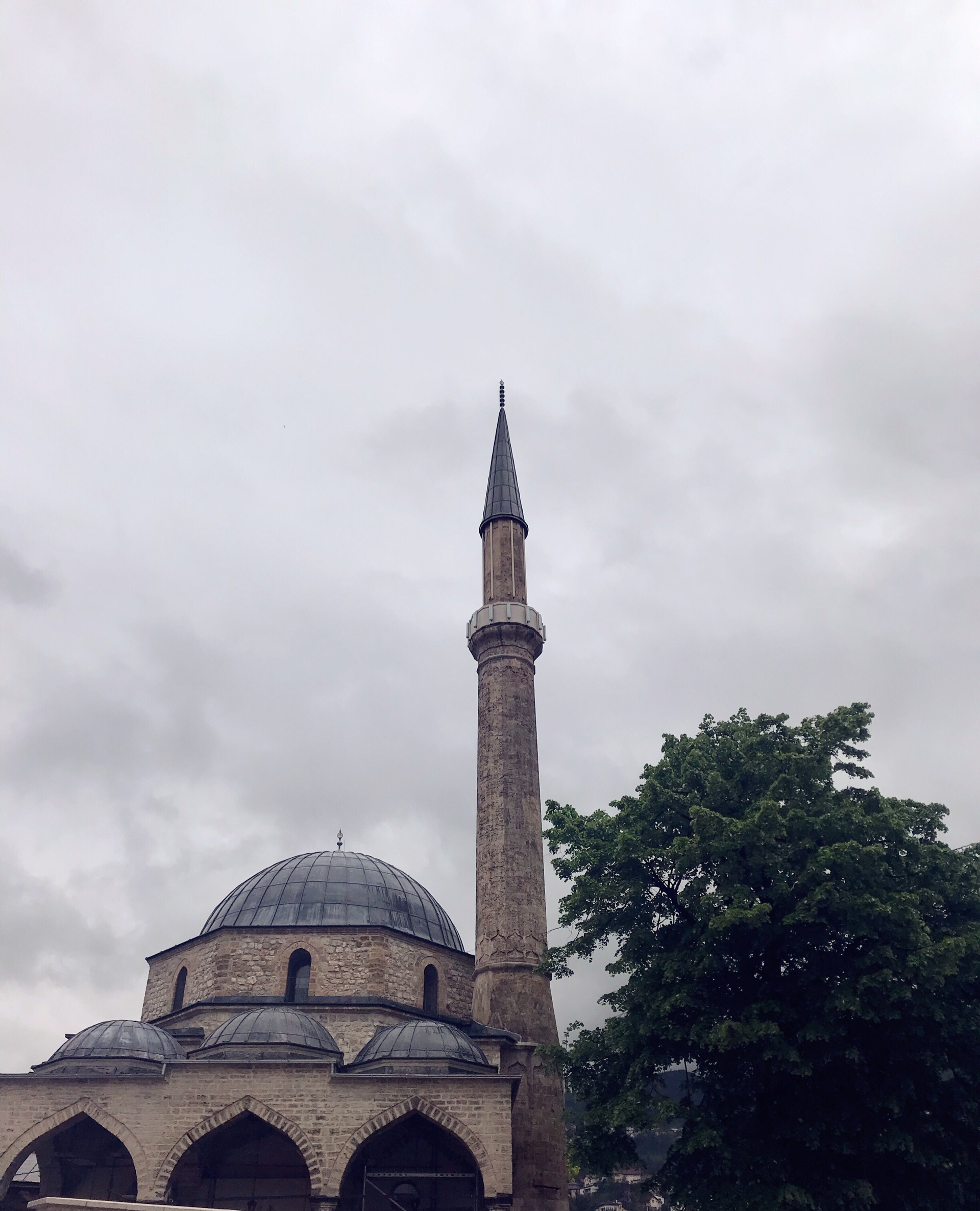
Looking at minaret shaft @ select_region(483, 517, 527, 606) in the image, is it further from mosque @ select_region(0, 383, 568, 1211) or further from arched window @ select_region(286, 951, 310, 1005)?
arched window @ select_region(286, 951, 310, 1005)

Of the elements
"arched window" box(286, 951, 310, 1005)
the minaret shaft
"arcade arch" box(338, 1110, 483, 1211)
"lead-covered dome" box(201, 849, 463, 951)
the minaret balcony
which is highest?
the minaret shaft

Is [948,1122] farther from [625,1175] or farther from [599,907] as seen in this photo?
[625,1175]

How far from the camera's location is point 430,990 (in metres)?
22.7

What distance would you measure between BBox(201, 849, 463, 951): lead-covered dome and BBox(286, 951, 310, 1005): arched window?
754mm

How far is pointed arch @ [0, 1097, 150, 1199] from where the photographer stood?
1662 cm

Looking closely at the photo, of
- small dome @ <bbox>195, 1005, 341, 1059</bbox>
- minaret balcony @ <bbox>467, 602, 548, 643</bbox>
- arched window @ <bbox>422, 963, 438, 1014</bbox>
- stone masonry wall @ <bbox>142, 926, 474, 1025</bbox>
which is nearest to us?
small dome @ <bbox>195, 1005, 341, 1059</bbox>

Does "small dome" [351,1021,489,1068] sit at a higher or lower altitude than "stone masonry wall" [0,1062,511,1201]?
higher

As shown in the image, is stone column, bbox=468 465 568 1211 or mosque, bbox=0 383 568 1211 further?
stone column, bbox=468 465 568 1211

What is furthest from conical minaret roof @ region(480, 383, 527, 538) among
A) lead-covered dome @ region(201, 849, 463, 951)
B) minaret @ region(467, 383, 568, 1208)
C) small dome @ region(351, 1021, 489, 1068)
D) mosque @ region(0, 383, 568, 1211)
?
small dome @ region(351, 1021, 489, 1068)

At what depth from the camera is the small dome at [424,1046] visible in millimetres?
17625

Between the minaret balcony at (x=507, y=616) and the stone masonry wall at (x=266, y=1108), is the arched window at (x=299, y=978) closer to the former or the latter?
the stone masonry wall at (x=266, y=1108)

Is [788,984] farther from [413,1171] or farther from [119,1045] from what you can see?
[119,1045]

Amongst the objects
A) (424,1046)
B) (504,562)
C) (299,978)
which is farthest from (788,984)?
(504,562)

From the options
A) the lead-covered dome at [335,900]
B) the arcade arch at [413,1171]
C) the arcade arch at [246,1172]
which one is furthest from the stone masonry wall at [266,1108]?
the lead-covered dome at [335,900]
